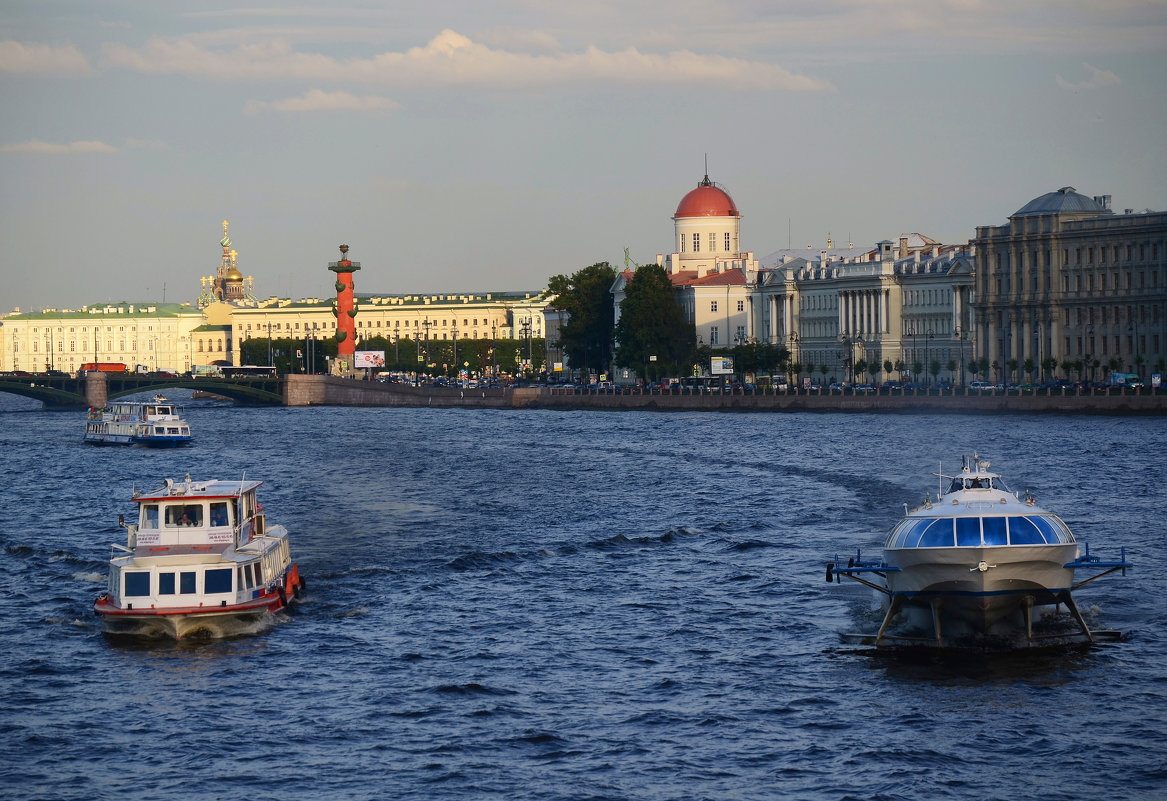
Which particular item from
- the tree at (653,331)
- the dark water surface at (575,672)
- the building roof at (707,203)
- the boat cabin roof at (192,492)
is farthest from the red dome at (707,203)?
the boat cabin roof at (192,492)

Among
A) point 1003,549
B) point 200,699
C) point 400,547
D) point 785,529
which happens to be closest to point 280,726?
point 200,699

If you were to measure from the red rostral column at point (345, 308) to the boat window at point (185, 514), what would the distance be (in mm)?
117563

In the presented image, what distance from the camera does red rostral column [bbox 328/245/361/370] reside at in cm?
14675

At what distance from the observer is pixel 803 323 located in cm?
13438

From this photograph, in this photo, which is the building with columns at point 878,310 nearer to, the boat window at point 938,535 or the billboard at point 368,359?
the billboard at point 368,359

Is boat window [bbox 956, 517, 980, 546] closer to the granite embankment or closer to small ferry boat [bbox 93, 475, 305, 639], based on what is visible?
small ferry boat [bbox 93, 475, 305, 639]

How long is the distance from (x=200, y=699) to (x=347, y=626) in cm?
467

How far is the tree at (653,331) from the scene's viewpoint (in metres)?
118

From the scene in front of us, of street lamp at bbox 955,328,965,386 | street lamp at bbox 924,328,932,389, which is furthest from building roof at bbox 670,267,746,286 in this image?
street lamp at bbox 955,328,965,386

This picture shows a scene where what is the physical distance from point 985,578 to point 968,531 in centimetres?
67

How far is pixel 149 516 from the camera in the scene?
1102 inches

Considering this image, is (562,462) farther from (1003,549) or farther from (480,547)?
(1003,549)

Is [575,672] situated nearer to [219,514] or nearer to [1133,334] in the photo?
[219,514]

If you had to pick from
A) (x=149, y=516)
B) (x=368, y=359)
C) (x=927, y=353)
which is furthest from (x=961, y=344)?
(x=149, y=516)
